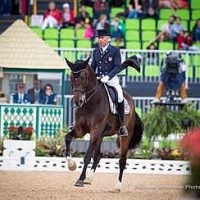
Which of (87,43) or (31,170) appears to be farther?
(87,43)

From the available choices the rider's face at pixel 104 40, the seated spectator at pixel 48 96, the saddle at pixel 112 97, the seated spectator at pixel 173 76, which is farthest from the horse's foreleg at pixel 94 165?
the seated spectator at pixel 48 96

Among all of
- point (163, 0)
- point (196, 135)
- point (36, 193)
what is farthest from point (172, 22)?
point (196, 135)

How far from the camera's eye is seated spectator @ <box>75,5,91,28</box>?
27.4 metres

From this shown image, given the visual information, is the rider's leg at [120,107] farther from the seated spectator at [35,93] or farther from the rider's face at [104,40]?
the seated spectator at [35,93]

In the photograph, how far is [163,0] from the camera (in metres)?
29.4

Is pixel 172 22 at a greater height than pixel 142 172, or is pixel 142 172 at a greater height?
pixel 172 22

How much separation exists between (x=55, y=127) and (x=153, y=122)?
265 centimetres

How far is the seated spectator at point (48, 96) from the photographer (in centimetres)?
2297

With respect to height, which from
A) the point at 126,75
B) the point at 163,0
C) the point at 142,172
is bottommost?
the point at 142,172

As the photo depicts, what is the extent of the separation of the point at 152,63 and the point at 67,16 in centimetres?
400

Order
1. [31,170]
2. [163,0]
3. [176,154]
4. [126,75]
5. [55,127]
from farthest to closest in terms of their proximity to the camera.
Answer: [163,0] < [126,75] < [55,127] < [176,154] < [31,170]

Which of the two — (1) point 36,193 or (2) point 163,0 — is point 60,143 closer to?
(1) point 36,193

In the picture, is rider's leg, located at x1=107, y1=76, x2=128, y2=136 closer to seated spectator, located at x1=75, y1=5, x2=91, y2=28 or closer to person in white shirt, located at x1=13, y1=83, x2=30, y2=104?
person in white shirt, located at x1=13, y1=83, x2=30, y2=104

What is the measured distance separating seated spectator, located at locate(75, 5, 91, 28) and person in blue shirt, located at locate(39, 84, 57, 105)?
4642mm
